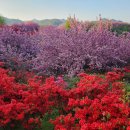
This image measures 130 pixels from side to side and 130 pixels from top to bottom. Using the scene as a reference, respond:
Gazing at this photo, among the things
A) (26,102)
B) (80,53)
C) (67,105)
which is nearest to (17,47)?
(80,53)

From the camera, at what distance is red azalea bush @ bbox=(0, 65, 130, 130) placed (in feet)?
21.8

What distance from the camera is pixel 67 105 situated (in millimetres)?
7660

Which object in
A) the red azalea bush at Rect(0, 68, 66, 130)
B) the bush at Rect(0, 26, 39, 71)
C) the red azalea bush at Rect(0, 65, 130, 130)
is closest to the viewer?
the red azalea bush at Rect(0, 65, 130, 130)

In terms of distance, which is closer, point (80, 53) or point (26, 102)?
point (26, 102)

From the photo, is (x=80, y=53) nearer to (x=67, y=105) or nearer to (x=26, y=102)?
(x=67, y=105)

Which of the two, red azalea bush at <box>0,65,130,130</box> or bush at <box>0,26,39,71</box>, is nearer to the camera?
red azalea bush at <box>0,65,130,130</box>

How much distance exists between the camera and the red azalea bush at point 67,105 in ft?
21.8

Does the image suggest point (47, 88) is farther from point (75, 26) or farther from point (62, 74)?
point (75, 26)

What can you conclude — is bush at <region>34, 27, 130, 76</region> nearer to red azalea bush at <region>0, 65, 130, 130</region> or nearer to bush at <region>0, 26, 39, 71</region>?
bush at <region>0, 26, 39, 71</region>

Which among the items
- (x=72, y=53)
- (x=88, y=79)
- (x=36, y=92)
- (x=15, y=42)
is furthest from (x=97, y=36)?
(x=36, y=92)

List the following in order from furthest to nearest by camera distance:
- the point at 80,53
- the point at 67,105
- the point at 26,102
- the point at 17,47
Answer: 1. the point at 17,47
2. the point at 80,53
3. the point at 67,105
4. the point at 26,102

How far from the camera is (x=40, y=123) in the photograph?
7336 millimetres

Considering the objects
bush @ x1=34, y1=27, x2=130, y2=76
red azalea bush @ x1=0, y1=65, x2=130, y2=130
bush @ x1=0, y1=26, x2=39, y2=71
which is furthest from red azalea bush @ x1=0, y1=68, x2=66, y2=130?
bush @ x1=0, y1=26, x2=39, y2=71

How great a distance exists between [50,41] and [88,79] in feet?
14.2
